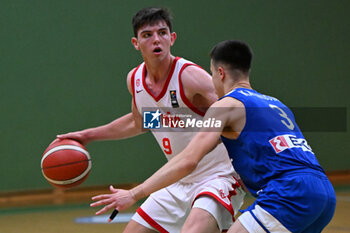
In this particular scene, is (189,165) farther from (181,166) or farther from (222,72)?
(222,72)

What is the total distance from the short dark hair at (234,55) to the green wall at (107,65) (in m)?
4.45

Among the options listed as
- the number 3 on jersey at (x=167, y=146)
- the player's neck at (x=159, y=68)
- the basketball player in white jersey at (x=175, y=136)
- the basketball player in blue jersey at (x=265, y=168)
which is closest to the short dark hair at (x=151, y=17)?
the basketball player in white jersey at (x=175, y=136)

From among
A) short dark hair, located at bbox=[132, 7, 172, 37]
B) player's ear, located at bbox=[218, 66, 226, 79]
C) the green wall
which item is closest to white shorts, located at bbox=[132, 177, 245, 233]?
player's ear, located at bbox=[218, 66, 226, 79]

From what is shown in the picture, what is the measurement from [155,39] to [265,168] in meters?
1.48

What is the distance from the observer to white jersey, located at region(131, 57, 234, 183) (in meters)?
3.60

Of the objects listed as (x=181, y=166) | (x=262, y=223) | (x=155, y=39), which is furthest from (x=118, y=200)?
(x=155, y=39)

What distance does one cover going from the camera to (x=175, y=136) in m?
3.71

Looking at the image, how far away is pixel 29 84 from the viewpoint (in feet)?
23.1

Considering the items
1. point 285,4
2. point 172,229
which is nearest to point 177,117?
point 172,229

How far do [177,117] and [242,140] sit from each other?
1.02 meters

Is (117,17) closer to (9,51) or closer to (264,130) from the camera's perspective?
(9,51)

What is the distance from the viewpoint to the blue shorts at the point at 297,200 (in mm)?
2564

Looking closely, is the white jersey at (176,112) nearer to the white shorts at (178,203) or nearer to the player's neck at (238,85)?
the white shorts at (178,203)

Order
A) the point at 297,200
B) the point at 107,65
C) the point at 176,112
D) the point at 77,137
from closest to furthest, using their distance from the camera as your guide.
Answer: the point at 297,200 → the point at 176,112 → the point at 77,137 → the point at 107,65
